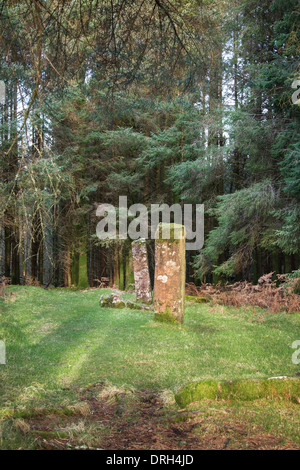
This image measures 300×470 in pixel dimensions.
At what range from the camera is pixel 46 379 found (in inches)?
193

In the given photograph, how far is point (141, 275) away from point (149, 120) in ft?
36.2

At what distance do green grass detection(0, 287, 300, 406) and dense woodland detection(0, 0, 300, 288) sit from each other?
1837 millimetres

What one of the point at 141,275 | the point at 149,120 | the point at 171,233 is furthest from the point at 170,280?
the point at 149,120

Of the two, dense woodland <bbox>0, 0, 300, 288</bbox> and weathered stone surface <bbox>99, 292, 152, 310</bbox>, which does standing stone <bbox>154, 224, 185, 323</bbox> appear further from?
dense woodland <bbox>0, 0, 300, 288</bbox>

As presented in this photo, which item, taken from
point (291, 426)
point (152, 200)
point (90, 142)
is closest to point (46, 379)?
point (291, 426)

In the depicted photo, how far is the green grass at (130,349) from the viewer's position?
4875 millimetres

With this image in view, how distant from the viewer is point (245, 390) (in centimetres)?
361

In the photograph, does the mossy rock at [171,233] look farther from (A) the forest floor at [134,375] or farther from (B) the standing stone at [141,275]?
(B) the standing stone at [141,275]

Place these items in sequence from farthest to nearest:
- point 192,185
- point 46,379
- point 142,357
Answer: point 192,185 < point 142,357 < point 46,379

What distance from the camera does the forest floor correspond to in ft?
9.37

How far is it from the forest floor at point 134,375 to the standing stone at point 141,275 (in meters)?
2.28

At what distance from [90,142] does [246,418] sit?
18676 millimetres

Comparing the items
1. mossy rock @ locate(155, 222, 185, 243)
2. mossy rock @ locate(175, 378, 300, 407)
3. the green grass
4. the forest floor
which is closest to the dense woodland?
the forest floor
